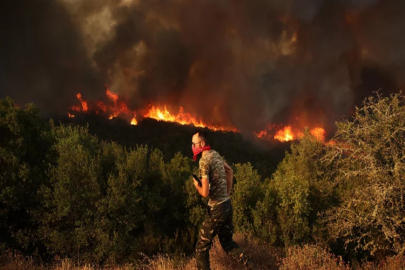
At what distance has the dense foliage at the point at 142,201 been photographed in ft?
39.1

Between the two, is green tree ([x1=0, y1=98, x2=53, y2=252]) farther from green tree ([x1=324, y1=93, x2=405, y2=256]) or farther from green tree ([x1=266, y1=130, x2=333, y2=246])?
green tree ([x1=324, y1=93, x2=405, y2=256])

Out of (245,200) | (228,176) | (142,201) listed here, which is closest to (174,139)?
(245,200)

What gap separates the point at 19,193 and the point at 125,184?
13.1 feet

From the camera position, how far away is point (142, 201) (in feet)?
44.0

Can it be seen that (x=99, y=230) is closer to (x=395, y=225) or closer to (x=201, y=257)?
(x=201, y=257)

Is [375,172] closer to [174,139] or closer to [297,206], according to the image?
[297,206]

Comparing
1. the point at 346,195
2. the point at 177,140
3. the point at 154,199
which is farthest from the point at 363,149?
the point at 177,140

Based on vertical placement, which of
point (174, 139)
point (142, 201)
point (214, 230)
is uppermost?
point (174, 139)

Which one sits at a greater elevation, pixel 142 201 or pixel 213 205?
pixel 142 201

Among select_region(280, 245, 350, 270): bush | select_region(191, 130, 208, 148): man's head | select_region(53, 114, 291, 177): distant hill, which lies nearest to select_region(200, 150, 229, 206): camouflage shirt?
select_region(191, 130, 208, 148): man's head

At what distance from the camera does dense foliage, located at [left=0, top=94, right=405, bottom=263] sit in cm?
1191

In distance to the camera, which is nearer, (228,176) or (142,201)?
(228,176)

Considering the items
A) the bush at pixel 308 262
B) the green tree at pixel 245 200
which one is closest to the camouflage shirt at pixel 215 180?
the bush at pixel 308 262

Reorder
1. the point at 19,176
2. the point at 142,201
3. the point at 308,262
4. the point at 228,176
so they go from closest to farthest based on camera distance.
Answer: the point at 228,176 → the point at 308,262 → the point at 19,176 → the point at 142,201
